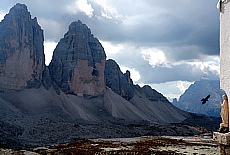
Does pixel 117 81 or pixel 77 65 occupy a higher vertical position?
pixel 77 65

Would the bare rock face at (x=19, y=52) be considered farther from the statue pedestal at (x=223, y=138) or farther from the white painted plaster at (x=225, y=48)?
the white painted plaster at (x=225, y=48)

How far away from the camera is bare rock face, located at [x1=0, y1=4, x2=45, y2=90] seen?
91.4 meters

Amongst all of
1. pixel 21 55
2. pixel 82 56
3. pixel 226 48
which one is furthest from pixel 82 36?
pixel 226 48

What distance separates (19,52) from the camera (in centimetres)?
9531

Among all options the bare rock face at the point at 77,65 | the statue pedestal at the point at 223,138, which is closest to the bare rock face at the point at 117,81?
the bare rock face at the point at 77,65

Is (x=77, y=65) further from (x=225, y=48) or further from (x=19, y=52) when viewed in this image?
(x=225, y=48)

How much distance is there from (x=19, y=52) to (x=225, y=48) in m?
93.1

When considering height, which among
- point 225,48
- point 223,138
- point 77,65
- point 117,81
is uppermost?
point 77,65

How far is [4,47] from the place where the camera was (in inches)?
3684

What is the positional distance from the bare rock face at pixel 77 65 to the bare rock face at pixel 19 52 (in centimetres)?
1216

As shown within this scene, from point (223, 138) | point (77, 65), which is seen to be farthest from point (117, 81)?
point (223, 138)

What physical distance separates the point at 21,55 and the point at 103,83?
120 ft

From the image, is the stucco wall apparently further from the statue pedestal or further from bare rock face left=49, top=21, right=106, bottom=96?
bare rock face left=49, top=21, right=106, bottom=96

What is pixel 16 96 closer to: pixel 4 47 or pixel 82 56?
pixel 4 47
